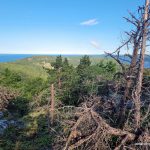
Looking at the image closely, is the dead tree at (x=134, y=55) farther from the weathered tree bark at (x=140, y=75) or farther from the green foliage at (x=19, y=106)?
the green foliage at (x=19, y=106)

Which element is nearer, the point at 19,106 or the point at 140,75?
the point at 140,75

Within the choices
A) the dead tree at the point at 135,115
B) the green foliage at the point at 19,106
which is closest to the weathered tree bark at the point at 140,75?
the dead tree at the point at 135,115

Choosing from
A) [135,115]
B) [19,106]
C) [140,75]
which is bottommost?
[19,106]

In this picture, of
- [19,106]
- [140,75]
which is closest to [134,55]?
[140,75]

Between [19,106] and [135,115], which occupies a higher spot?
Result: [135,115]

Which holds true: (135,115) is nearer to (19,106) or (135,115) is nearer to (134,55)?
(134,55)

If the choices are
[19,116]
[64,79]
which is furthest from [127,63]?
[64,79]

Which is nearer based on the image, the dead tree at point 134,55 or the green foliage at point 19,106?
the dead tree at point 134,55

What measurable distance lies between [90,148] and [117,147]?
114 cm

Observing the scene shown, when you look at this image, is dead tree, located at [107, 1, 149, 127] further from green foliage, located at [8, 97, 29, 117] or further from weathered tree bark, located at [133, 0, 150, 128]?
green foliage, located at [8, 97, 29, 117]

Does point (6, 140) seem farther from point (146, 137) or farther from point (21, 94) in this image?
point (146, 137)

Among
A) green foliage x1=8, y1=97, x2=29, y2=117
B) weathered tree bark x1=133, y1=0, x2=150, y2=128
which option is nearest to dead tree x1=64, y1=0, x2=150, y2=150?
weathered tree bark x1=133, y1=0, x2=150, y2=128

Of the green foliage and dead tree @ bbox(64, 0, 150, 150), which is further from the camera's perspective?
the green foliage

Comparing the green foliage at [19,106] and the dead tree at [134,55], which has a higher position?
the dead tree at [134,55]
